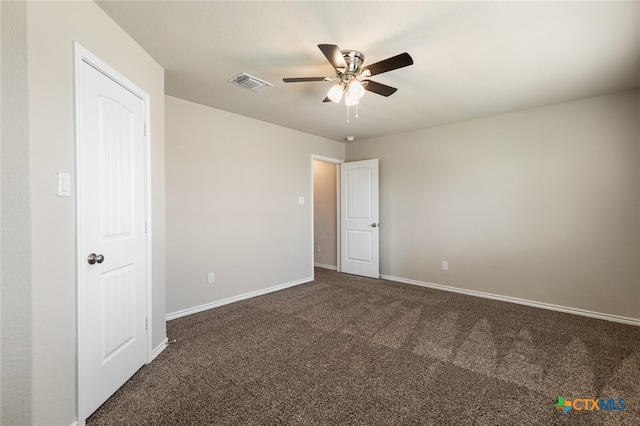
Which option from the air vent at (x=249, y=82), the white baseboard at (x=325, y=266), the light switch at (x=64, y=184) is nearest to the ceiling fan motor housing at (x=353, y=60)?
the air vent at (x=249, y=82)

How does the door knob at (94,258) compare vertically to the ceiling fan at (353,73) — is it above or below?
below

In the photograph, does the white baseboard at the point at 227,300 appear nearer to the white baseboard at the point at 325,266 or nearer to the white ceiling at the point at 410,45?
the white baseboard at the point at 325,266

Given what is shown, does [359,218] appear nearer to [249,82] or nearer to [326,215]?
[326,215]

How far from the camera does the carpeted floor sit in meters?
1.72

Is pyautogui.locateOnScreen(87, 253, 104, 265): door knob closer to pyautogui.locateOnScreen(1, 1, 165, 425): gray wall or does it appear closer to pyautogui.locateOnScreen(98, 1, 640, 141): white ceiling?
pyautogui.locateOnScreen(1, 1, 165, 425): gray wall

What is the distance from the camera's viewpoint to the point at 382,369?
7.18 ft

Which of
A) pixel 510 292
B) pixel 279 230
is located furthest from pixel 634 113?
pixel 279 230

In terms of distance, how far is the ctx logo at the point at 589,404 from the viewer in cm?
177

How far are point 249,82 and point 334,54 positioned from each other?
117cm

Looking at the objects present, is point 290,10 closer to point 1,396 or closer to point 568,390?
point 1,396

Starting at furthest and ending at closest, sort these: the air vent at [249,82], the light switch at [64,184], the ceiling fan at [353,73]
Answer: the air vent at [249,82]
the ceiling fan at [353,73]
the light switch at [64,184]

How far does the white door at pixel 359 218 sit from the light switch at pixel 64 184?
4135 millimetres

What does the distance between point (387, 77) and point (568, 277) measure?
312 cm

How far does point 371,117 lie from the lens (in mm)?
3938
